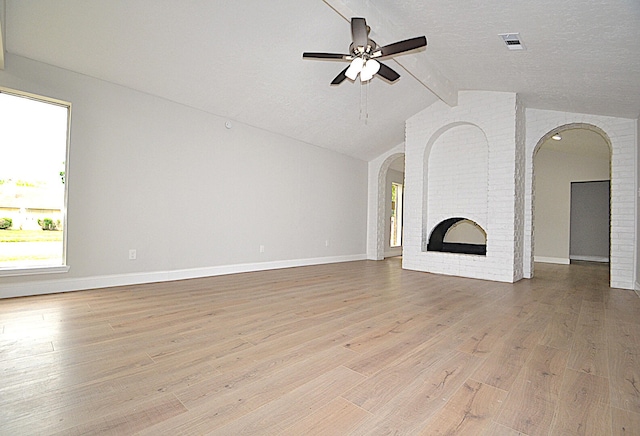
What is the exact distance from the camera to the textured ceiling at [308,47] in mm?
3043

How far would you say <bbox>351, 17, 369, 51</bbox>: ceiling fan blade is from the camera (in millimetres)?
2834

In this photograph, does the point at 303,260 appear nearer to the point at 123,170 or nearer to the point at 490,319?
the point at 123,170

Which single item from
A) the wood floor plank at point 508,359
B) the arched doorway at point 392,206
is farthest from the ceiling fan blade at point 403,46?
the arched doorway at point 392,206

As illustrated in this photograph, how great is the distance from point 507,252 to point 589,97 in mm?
2510

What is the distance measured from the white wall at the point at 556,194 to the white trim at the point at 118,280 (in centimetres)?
660

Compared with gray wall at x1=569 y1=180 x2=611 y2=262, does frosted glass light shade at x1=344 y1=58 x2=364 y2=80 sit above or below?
above

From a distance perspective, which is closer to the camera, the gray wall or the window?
the window

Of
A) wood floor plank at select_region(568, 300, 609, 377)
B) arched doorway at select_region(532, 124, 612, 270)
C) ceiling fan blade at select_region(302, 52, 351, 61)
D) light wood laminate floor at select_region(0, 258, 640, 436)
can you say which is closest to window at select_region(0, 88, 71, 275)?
light wood laminate floor at select_region(0, 258, 640, 436)

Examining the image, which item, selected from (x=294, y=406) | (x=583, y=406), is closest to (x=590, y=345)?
(x=583, y=406)

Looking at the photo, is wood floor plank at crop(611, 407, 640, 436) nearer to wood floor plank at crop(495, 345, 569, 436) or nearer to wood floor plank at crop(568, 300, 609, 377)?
wood floor plank at crop(495, 345, 569, 436)

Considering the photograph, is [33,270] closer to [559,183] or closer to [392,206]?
[392,206]

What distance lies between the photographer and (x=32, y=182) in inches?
148

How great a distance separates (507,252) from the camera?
211 inches

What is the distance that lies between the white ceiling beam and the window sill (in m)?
4.18
